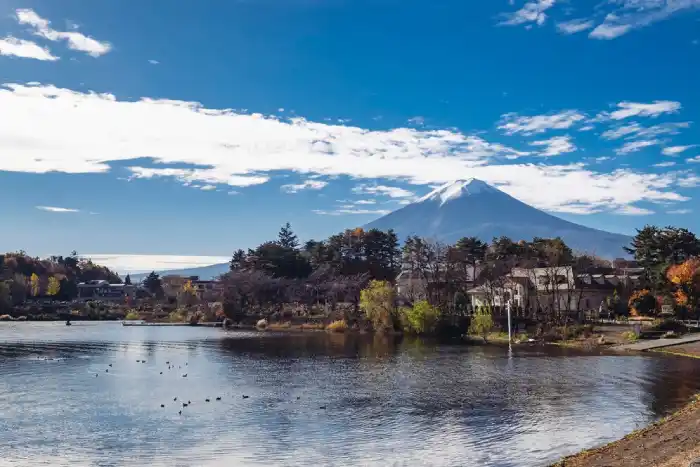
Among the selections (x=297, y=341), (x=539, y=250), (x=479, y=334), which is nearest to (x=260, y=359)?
(x=297, y=341)

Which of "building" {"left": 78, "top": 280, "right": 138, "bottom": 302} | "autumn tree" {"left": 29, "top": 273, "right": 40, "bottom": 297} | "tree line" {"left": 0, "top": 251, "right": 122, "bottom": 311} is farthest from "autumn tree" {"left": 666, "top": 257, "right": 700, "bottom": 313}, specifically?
"building" {"left": 78, "top": 280, "right": 138, "bottom": 302}

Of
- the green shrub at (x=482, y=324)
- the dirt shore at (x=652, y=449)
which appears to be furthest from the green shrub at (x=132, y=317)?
the dirt shore at (x=652, y=449)

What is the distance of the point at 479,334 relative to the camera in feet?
230

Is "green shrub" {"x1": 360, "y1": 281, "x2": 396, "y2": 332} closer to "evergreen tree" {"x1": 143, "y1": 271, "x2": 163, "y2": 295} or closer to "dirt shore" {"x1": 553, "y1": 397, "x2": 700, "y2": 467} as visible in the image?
"dirt shore" {"x1": 553, "y1": 397, "x2": 700, "y2": 467}

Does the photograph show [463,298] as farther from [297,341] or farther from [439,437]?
[439,437]

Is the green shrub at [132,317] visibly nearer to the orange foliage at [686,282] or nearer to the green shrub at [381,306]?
the green shrub at [381,306]

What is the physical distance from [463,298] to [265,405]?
55103 millimetres

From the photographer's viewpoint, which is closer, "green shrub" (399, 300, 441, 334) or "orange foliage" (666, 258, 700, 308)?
"orange foliage" (666, 258, 700, 308)

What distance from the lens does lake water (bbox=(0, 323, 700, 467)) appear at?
21.1m

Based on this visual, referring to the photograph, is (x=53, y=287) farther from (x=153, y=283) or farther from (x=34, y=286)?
(x=153, y=283)

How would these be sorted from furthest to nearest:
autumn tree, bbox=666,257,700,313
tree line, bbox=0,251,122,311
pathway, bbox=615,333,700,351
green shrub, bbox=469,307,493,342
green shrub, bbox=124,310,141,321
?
tree line, bbox=0,251,122,311 < green shrub, bbox=124,310,141,321 < green shrub, bbox=469,307,493,342 < autumn tree, bbox=666,257,700,313 < pathway, bbox=615,333,700,351

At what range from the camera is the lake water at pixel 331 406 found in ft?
69.3

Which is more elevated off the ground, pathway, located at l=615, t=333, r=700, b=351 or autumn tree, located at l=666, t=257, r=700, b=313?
autumn tree, located at l=666, t=257, r=700, b=313

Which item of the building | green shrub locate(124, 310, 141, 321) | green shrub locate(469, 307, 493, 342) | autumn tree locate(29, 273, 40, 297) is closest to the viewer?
green shrub locate(469, 307, 493, 342)
